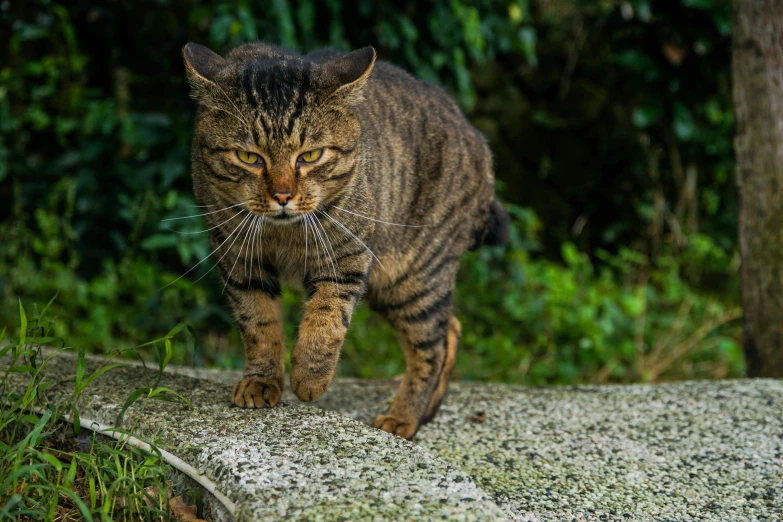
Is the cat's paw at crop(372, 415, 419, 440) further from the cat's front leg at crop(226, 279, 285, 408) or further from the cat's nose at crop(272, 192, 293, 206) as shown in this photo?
the cat's nose at crop(272, 192, 293, 206)

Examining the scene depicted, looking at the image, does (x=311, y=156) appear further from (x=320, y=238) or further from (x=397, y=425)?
(x=397, y=425)

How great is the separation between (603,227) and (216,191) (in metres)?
4.81

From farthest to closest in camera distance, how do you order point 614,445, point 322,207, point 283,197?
point 614,445 < point 322,207 < point 283,197

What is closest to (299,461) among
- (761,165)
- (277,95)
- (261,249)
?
(261,249)

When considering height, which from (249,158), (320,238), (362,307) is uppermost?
(249,158)

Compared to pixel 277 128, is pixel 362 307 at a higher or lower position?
lower

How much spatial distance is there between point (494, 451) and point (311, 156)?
1283 millimetres

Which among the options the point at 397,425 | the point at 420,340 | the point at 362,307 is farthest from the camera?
the point at 362,307

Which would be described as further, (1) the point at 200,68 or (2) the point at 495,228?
(2) the point at 495,228

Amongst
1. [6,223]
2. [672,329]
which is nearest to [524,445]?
[672,329]

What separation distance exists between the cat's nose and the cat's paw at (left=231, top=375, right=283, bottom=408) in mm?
665

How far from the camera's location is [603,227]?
730 centimetres

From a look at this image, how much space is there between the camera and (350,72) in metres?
3.05

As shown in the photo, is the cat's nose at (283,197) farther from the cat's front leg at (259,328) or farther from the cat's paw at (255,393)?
the cat's paw at (255,393)
